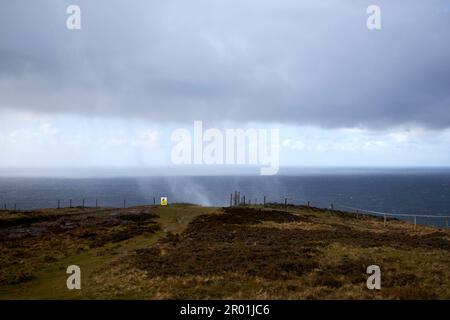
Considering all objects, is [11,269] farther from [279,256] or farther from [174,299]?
[279,256]

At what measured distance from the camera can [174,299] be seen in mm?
16172

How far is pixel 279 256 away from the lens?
82.2 ft

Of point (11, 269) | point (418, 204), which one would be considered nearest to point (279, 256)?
point (11, 269)

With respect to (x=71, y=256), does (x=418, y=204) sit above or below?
below

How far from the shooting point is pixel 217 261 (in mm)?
23891

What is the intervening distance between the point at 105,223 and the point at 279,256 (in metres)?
29.3

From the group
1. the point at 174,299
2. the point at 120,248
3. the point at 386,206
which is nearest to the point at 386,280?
the point at 174,299

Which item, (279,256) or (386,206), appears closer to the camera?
(279,256)

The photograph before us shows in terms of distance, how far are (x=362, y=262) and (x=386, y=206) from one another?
487ft

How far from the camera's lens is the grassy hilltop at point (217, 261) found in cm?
1752

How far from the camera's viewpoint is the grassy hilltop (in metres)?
17.5

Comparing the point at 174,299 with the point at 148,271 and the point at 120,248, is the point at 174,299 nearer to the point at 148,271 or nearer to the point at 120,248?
the point at 148,271
